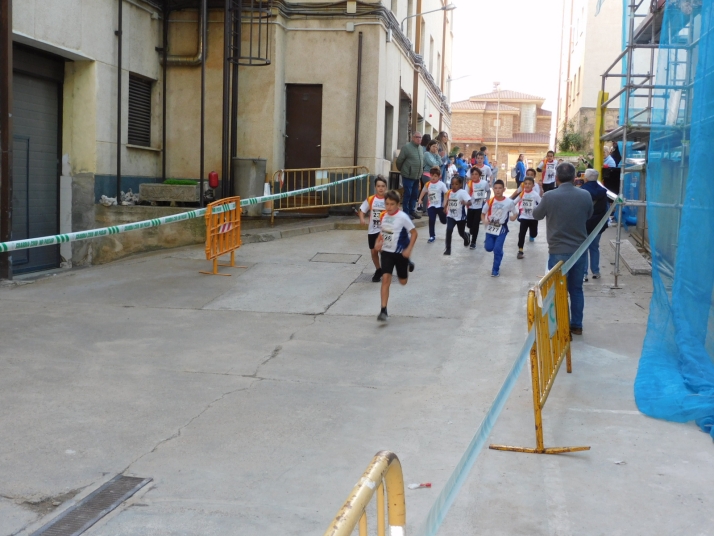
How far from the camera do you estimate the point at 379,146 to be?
18484 mm

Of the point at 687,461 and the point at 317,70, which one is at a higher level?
the point at 317,70

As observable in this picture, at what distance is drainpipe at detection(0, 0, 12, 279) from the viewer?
1114cm

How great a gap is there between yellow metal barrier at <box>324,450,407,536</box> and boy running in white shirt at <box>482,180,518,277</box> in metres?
9.78

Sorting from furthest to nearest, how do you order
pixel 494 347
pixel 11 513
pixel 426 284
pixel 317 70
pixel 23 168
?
pixel 317 70 → pixel 23 168 → pixel 426 284 → pixel 494 347 → pixel 11 513

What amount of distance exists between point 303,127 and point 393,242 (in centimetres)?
936

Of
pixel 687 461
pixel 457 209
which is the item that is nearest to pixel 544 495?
pixel 687 461

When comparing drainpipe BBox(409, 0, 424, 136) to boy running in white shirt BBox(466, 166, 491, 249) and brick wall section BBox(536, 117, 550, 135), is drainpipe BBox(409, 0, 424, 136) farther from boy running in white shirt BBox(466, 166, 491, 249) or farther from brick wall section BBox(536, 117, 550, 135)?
brick wall section BBox(536, 117, 550, 135)

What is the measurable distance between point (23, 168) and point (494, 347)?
923cm

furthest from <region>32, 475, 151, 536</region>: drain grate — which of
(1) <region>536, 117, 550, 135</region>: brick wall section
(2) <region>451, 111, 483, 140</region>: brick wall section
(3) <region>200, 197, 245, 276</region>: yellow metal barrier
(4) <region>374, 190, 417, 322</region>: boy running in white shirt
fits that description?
(1) <region>536, 117, 550, 135</region>: brick wall section

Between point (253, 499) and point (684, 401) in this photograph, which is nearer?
point (253, 499)

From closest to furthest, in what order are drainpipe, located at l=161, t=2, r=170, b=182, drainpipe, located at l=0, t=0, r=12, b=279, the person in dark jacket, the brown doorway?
the person in dark jacket < drainpipe, located at l=0, t=0, r=12, b=279 < drainpipe, located at l=161, t=2, r=170, b=182 < the brown doorway

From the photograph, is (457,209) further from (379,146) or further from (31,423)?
(31,423)

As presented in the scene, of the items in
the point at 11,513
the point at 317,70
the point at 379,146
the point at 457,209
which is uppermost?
the point at 317,70

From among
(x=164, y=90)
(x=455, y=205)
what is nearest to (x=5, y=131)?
(x=164, y=90)
